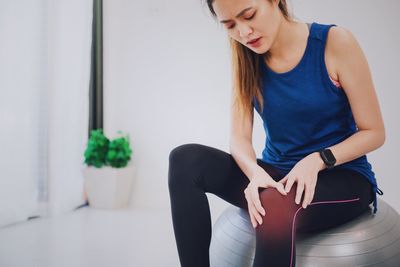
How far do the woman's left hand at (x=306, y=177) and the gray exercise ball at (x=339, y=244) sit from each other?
0.70 ft

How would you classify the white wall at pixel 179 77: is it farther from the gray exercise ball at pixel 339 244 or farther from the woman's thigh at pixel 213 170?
the woman's thigh at pixel 213 170

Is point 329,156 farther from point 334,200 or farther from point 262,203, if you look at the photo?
point 262,203

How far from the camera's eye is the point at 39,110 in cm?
225

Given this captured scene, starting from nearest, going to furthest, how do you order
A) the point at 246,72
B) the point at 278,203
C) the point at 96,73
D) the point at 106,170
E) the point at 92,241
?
the point at 278,203
the point at 246,72
the point at 92,241
the point at 106,170
the point at 96,73

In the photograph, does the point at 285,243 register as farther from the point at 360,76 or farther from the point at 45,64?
the point at 45,64

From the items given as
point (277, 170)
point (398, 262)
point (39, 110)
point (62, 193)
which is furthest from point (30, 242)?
point (398, 262)

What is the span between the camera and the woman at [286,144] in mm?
894

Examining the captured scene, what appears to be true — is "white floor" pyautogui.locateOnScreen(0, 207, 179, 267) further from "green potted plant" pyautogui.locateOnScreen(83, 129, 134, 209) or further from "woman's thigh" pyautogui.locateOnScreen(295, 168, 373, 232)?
"woman's thigh" pyautogui.locateOnScreen(295, 168, 373, 232)

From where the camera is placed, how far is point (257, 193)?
903 millimetres

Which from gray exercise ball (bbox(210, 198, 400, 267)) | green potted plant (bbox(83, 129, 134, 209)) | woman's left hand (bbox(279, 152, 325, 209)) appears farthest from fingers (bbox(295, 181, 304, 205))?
green potted plant (bbox(83, 129, 134, 209))

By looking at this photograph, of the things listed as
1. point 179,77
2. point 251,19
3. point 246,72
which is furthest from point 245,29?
point 179,77

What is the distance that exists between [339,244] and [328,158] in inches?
9.6

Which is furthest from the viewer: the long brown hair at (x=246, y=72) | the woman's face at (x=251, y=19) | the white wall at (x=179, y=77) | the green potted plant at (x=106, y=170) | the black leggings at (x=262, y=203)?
the green potted plant at (x=106, y=170)

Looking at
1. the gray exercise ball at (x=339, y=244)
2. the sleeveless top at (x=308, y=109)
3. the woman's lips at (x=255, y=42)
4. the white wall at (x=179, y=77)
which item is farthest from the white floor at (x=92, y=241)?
the woman's lips at (x=255, y=42)
